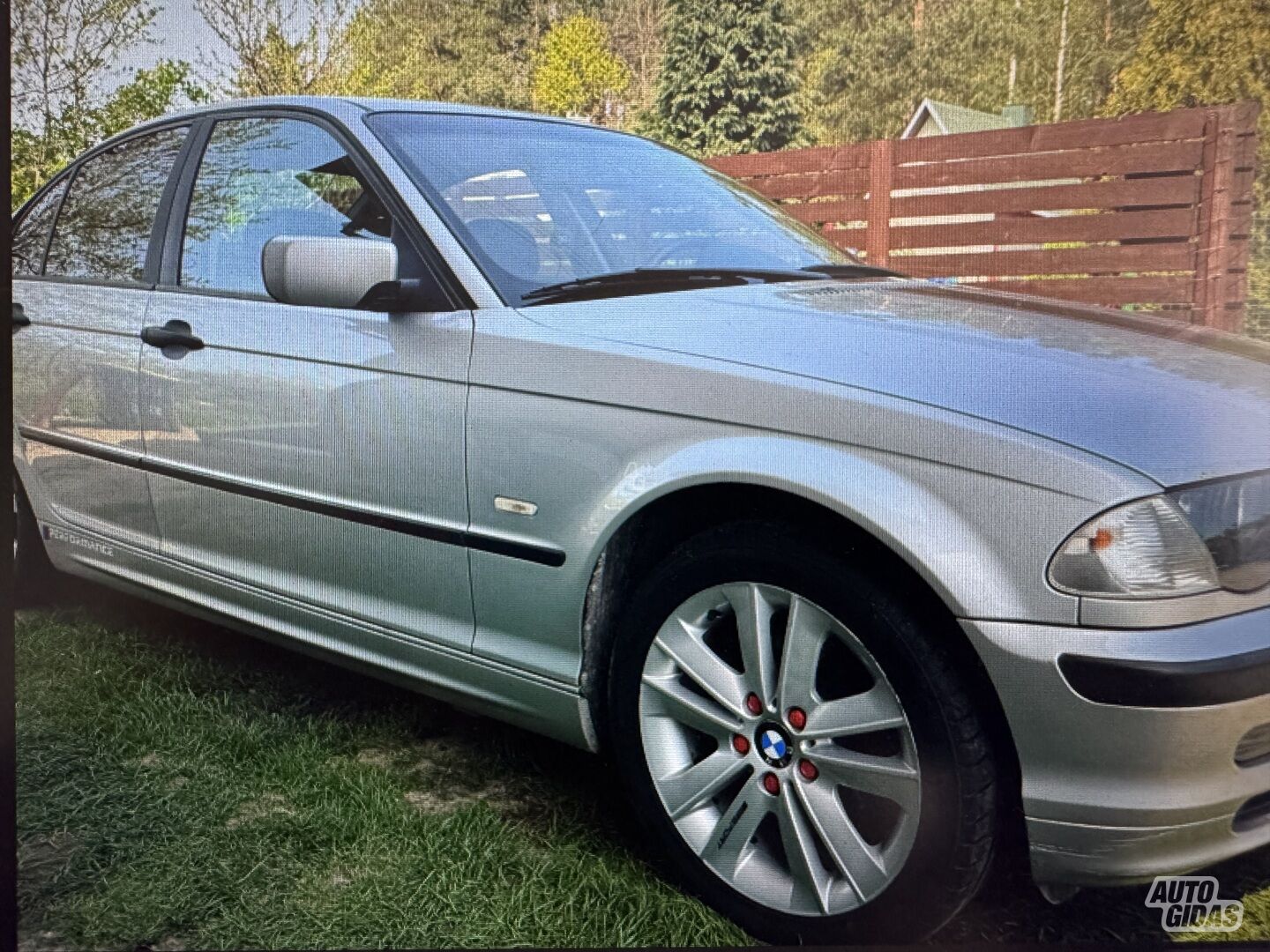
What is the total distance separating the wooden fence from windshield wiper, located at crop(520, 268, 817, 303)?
0.86ft

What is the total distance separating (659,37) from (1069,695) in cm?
134

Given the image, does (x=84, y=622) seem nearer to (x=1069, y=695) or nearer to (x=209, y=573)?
(x=209, y=573)

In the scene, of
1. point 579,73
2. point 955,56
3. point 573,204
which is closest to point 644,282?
point 573,204

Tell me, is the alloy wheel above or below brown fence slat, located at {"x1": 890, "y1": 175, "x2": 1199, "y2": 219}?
below

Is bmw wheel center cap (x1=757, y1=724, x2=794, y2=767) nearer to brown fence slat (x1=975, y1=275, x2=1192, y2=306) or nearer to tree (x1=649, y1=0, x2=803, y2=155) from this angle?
brown fence slat (x1=975, y1=275, x2=1192, y2=306)

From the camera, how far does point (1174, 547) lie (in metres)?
1.32

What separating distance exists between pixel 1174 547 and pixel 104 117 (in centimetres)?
204

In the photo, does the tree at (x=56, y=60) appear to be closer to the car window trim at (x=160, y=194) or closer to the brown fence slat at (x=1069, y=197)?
the car window trim at (x=160, y=194)

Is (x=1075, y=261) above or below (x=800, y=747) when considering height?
above

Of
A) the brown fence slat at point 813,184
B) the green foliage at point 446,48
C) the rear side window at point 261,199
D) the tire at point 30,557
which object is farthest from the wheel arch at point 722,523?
the tire at point 30,557

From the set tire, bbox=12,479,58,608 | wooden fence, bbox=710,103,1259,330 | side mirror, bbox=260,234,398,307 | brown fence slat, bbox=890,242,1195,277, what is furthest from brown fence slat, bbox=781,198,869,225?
tire, bbox=12,479,58,608

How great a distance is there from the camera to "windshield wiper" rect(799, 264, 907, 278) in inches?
85.5

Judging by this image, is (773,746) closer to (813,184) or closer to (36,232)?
(813,184)

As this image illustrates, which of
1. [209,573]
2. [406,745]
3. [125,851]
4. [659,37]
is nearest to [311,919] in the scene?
[125,851]
